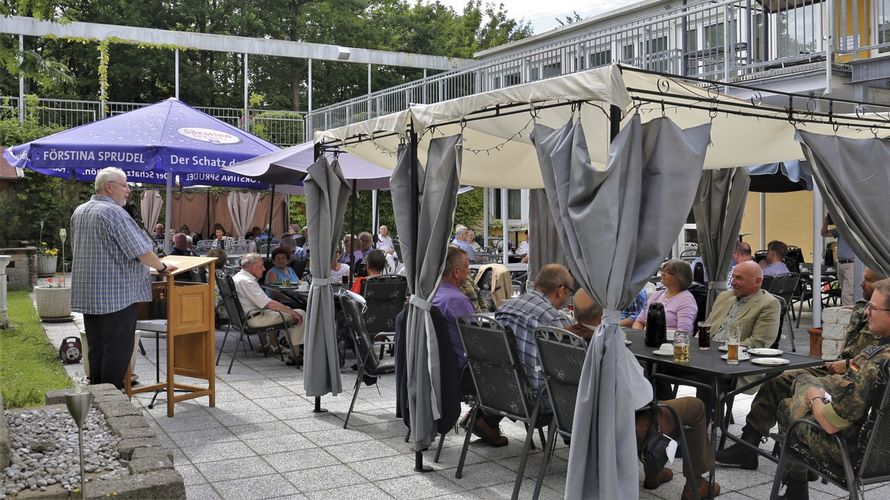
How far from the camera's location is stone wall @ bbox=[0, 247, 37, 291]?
14.9m

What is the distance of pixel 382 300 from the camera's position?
24.6 feet

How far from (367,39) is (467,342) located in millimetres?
33403

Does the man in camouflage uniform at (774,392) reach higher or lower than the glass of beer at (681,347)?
lower

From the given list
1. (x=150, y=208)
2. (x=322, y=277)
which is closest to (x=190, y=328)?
(x=322, y=277)

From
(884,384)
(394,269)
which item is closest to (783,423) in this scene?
(884,384)

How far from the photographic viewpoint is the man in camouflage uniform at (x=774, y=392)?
4.61 m

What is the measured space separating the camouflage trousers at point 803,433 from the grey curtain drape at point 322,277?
10.5 feet

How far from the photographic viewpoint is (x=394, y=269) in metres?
12.5

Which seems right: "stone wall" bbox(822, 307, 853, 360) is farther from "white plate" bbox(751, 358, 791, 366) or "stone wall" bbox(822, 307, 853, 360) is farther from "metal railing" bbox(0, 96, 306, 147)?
"metal railing" bbox(0, 96, 306, 147)

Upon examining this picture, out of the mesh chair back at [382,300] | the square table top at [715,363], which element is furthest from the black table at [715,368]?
the mesh chair back at [382,300]

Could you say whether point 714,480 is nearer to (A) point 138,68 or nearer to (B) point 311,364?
(B) point 311,364

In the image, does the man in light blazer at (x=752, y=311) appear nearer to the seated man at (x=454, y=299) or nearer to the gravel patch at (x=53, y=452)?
the seated man at (x=454, y=299)

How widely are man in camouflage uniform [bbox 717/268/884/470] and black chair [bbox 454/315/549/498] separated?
1.32 metres

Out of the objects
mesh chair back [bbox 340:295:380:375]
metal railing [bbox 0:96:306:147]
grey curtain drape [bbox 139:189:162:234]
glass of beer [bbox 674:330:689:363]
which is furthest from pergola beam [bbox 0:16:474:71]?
glass of beer [bbox 674:330:689:363]
